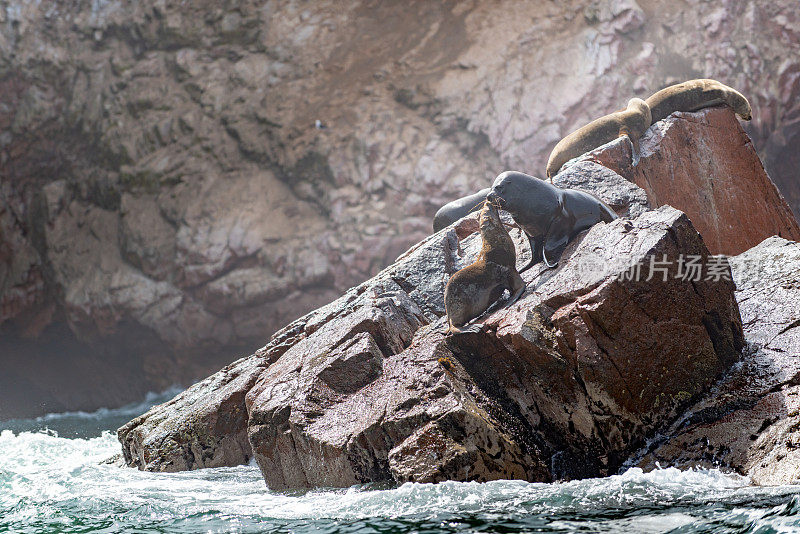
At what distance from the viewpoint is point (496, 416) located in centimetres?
393

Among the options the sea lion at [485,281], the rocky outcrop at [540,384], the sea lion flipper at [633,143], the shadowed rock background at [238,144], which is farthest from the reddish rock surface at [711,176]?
the shadowed rock background at [238,144]

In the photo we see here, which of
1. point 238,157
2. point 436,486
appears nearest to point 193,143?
point 238,157

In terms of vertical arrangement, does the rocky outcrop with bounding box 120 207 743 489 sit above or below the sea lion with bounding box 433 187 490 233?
below

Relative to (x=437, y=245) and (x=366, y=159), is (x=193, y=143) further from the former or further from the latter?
(x=437, y=245)

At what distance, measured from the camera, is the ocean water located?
2.89 metres

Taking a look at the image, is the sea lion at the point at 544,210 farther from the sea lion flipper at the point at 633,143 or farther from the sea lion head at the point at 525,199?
the sea lion flipper at the point at 633,143

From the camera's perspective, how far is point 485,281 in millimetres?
4418

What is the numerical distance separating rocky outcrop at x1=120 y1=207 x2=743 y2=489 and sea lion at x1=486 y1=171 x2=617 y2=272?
7.3 inches

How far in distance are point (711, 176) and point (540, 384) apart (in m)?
3.80

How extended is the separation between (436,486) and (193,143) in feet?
42.5

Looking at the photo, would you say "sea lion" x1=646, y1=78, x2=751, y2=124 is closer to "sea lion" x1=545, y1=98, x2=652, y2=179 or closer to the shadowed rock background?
"sea lion" x1=545, y1=98, x2=652, y2=179

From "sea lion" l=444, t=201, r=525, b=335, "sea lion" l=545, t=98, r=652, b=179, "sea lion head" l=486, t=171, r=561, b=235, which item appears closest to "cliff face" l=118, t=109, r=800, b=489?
"sea lion" l=444, t=201, r=525, b=335

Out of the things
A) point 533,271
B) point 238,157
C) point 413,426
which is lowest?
point 413,426

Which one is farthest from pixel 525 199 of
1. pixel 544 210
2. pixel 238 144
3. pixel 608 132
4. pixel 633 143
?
pixel 238 144
